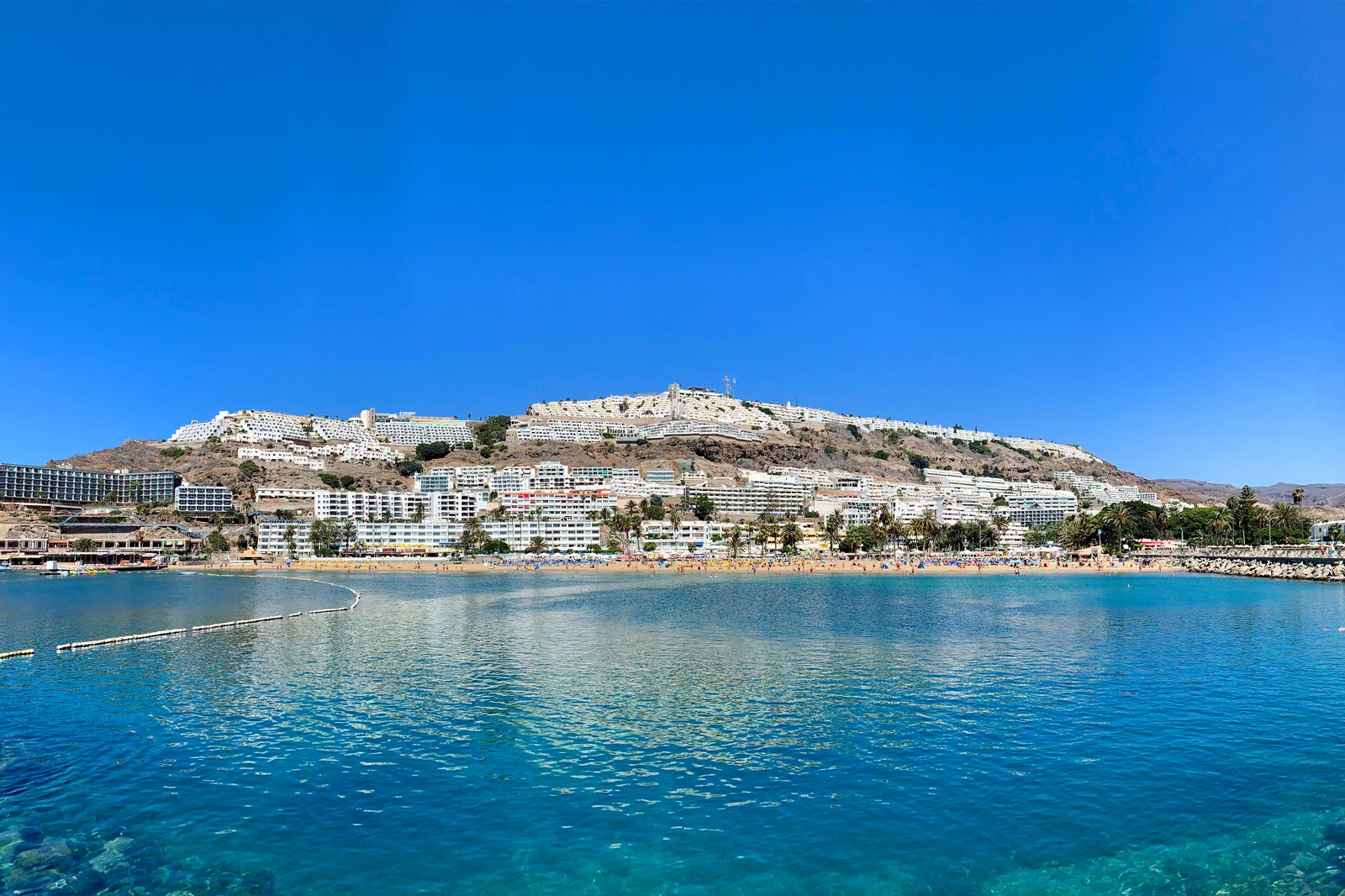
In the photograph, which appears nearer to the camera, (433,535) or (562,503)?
(433,535)

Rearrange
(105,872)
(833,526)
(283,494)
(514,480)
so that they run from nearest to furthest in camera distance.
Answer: (105,872) → (833,526) → (283,494) → (514,480)

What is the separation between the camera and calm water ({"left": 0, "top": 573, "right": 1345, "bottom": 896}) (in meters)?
11.6

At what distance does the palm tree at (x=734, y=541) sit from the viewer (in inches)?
4235

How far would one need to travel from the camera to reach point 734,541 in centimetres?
10731

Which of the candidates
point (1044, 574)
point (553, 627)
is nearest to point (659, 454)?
point (1044, 574)

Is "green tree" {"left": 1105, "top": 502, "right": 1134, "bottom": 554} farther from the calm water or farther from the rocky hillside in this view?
the calm water

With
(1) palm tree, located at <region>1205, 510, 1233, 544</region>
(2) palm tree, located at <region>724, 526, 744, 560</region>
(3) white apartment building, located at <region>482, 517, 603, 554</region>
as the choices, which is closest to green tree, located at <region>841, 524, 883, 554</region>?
(2) palm tree, located at <region>724, 526, 744, 560</region>

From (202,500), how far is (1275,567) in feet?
462

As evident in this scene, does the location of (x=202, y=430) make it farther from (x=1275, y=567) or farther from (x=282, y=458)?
(x=1275, y=567)

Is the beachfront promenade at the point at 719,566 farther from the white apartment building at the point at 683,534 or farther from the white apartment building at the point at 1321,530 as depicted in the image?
the white apartment building at the point at 1321,530

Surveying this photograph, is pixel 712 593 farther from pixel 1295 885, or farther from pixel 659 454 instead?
pixel 659 454

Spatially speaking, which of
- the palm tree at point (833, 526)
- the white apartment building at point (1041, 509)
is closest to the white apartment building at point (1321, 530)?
the white apartment building at point (1041, 509)

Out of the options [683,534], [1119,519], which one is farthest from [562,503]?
[1119,519]

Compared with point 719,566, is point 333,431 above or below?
above
